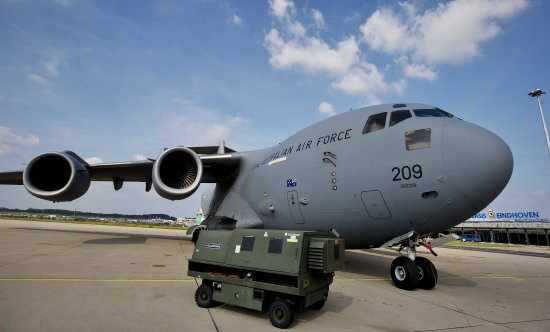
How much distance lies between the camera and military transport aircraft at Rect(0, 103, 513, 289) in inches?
218

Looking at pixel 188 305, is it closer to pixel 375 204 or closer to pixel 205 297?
pixel 205 297

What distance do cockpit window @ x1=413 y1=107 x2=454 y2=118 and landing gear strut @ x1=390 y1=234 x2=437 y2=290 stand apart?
106 inches

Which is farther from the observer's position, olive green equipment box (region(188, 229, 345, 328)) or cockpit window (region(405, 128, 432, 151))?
cockpit window (region(405, 128, 432, 151))

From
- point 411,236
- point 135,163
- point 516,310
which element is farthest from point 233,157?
point 516,310

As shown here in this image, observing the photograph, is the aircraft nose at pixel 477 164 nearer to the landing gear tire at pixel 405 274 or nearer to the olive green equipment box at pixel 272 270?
the landing gear tire at pixel 405 274

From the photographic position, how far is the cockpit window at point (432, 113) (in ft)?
21.4

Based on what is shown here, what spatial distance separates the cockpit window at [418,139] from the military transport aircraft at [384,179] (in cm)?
2

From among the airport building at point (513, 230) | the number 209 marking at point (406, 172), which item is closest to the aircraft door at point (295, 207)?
the number 209 marking at point (406, 172)

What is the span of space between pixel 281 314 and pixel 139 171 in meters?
11.4

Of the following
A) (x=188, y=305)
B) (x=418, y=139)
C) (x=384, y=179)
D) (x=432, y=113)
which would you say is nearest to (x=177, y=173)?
(x=188, y=305)

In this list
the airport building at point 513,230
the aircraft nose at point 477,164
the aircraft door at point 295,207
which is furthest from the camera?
the airport building at point 513,230

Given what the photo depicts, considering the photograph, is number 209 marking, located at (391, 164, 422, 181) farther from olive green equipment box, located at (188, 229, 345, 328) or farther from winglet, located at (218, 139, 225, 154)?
winglet, located at (218, 139, 225, 154)

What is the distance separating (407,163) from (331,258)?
116 inches

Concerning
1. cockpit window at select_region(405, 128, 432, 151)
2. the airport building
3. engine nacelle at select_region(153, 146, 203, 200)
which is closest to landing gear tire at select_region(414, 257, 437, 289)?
cockpit window at select_region(405, 128, 432, 151)
